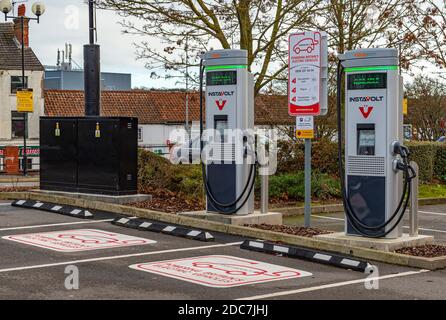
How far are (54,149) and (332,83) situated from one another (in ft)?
24.4

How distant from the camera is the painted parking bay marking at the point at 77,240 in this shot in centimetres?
1118

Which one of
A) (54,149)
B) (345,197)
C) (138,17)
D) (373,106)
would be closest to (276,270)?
(345,197)

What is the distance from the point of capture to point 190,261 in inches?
400

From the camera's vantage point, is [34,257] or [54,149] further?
[54,149]

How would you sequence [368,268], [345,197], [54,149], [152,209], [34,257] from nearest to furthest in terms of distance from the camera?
[368,268] < [34,257] < [345,197] < [152,209] < [54,149]

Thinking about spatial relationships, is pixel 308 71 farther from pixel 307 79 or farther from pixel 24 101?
pixel 24 101

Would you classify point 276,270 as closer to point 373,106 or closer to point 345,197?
point 345,197

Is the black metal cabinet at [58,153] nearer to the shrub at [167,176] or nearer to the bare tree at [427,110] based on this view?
the shrub at [167,176]

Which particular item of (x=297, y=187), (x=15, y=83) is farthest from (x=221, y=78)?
(x=15, y=83)

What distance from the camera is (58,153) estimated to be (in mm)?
16531

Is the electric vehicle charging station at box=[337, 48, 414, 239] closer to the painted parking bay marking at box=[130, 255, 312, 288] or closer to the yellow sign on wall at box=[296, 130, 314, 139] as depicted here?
the yellow sign on wall at box=[296, 130, 314, 139]

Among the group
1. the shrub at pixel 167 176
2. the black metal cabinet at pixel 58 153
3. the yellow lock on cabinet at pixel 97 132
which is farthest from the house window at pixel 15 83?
the yellow lock on cabinet at pixel 97 132

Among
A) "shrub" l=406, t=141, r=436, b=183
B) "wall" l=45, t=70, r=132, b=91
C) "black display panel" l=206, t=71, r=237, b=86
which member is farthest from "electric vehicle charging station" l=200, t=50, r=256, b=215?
"wall" l=45, t=70, r=132, b=91

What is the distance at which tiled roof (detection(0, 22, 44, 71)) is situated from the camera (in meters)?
52.7
